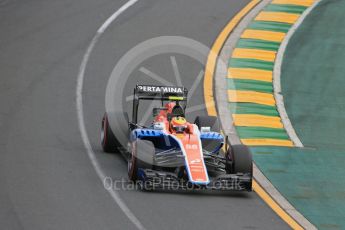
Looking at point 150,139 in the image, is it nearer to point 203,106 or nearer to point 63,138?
point 63,138

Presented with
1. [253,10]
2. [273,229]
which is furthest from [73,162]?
[253,10]

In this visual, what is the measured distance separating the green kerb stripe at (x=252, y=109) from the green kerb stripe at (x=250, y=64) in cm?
308

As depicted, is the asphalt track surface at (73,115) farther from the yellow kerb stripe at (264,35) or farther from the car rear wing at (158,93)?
the car rear wing at (158,93)

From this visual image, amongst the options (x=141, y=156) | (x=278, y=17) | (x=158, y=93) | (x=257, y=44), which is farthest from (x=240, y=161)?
(x=278, y=17)

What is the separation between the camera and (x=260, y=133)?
875 inches

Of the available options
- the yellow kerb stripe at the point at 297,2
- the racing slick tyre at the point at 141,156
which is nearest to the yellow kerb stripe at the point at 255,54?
the yellow kerb stripe at the point at 297,2

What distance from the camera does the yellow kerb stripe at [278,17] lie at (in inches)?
1235

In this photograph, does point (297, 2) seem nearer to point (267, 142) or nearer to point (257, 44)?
point (257, 44)

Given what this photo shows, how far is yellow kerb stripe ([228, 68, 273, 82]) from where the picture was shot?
1037 inches

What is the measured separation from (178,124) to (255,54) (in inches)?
403

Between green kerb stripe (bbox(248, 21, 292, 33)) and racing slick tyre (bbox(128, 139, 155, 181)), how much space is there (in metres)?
13.6

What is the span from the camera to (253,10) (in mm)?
32250

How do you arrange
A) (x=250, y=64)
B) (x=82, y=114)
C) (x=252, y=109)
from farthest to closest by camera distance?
(x=250, y=64)
(x=252, y=109)
(x=82, y=114)

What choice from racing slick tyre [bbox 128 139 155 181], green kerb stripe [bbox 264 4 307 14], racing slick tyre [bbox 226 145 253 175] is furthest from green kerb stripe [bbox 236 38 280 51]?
racing slick tyre [bbox 128 139 155 181]
